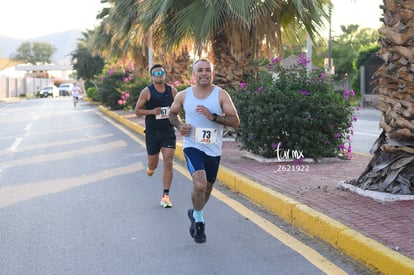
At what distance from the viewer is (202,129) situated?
6113 millimetres

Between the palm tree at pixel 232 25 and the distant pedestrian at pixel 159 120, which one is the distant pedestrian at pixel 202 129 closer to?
the distant pedestrian at pixel 159 120

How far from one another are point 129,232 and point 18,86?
88.9 m

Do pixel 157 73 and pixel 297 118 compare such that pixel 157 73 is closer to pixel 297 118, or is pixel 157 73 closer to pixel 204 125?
pixel 204 125

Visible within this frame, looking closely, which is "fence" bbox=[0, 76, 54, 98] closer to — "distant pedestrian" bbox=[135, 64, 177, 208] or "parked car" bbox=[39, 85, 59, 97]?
"parked car" bbox=[39, 85, 59, 97]

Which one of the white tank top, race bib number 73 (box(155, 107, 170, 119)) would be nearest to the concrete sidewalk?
the white tank top

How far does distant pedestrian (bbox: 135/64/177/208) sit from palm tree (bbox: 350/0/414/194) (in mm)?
2515

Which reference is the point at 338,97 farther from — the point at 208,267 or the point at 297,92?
the point at 208,267

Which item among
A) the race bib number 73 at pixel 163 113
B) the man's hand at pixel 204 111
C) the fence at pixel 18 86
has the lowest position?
the race bib number 73 at pixel 163 113

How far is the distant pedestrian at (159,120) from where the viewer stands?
8.14m

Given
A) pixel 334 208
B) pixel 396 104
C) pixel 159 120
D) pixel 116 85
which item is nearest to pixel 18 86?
pixel 116 85

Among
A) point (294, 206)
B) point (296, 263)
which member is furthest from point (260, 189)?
point (296, 263)

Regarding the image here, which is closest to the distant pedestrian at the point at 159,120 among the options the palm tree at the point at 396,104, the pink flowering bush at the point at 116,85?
the palm tree at the point at 396,104

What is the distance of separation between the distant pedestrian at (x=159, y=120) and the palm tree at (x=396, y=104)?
2515mm

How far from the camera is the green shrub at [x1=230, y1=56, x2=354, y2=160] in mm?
10469
